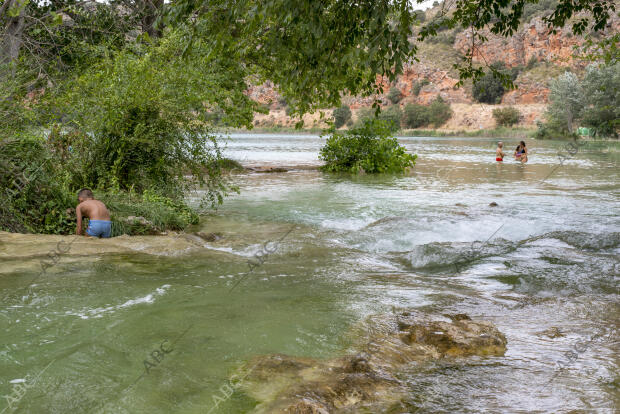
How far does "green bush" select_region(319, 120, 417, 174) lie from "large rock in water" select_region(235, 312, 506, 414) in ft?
65.8

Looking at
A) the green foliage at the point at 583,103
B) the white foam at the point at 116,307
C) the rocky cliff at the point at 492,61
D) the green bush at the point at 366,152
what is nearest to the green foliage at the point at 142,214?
the white foam at the point at 116,307

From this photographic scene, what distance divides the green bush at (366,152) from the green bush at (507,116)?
201 ft

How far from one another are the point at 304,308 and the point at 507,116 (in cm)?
8241

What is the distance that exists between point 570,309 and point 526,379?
2.19 m

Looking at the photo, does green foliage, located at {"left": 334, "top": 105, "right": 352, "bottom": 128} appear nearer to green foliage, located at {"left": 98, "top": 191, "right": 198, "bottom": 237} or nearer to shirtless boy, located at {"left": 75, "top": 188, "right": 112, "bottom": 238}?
green foliage, located at {"left": 98, "top": 191, "right": 198, "bottom": 237}

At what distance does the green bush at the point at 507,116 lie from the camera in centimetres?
8119

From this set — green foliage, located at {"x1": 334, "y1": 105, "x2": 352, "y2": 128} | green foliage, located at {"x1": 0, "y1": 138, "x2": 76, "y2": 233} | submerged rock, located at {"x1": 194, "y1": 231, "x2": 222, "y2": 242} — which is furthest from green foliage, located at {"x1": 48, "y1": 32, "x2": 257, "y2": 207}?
green foliage, located at {"x1": 334, "y1": 105, "x2": 352, "y2": 128}

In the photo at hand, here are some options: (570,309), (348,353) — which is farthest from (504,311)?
(348,353)

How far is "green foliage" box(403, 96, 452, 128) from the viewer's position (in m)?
91.5

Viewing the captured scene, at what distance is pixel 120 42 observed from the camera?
59.0ft

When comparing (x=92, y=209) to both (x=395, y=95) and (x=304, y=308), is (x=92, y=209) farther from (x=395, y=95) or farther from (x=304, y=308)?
(x=395, y=95)

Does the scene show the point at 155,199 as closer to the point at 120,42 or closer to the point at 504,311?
the point at 504,311

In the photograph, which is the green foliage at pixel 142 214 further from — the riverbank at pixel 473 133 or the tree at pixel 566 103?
the riverbank at pixel 473 133

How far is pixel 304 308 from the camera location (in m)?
6.02
